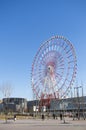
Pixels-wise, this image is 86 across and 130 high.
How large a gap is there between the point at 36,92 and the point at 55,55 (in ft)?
51.4

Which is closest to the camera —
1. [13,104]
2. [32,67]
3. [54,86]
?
[54,86]

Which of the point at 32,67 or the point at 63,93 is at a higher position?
the point at 32,67

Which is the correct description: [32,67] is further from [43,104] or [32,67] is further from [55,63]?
[43,104]

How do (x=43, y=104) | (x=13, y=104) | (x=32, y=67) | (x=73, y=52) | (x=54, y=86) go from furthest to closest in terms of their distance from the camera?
1. (x=13, y=104)
2. (x=43, y=104)
3. (x=32, y=67)
4. (x=54, y=86)
5. (x=73, y=52)

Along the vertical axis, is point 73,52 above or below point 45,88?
above

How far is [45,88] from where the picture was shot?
253 feet

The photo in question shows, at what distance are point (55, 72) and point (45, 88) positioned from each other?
7.74 meters

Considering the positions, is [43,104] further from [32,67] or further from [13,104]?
[13,104]

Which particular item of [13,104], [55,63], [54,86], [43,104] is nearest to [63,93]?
[54,86]

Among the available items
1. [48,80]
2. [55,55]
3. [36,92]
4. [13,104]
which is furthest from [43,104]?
[13,104]

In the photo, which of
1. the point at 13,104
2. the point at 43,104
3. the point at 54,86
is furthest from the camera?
the point at 13,104

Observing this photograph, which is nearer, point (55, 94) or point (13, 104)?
point (55, 94)

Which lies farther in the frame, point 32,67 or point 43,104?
point 43,104

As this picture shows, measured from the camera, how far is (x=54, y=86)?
73.1 metres
